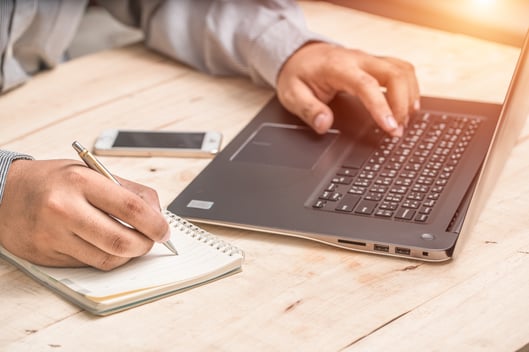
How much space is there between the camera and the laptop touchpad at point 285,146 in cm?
115

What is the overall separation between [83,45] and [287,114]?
3.19 feet

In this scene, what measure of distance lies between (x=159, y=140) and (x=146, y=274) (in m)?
0.37

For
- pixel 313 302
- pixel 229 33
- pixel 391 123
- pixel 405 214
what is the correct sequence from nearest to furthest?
pixel 313 302 < pixel 405 214 < pixel 391 123 < pixel 229 33

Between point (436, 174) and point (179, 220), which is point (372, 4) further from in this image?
point (179, 220)

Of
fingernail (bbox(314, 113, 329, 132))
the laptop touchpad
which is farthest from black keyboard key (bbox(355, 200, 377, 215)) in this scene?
fingernail (bbox(314, 113, 329, 132))

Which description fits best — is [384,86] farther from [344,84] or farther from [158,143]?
[158,143]

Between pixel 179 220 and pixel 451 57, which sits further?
Answer: pixel 451 57

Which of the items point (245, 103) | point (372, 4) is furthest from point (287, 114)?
point (372, 4)

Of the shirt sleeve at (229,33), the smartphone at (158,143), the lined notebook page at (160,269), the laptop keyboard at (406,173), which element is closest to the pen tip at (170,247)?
the lined notebook page at (160,269)

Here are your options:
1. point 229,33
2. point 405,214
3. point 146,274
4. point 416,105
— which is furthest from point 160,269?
point 229,33

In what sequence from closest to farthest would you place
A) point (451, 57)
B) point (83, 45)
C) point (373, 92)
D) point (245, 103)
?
point (373, 92) < point (245, 103) < point (451, 57) < point (83, 45)

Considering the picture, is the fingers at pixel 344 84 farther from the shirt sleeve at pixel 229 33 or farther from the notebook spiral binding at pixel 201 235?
the notebook spiral binding at pixel 201 235

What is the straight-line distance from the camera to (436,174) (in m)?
1.06

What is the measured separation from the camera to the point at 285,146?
1.19 metres
